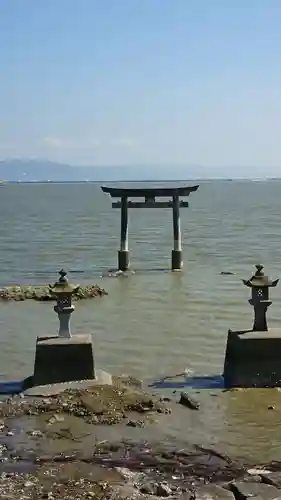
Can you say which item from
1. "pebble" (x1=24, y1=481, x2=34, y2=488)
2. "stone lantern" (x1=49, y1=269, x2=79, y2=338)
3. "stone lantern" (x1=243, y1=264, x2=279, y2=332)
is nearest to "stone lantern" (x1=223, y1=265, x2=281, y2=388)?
"stone lantern" (x1=243, y1=264, x2=279, y2=332)

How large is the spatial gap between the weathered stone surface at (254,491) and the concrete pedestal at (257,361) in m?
3.42

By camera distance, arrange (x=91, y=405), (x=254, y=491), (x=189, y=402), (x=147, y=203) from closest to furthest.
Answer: (x=254, y=491)
(x=91, y=405)
(x=189, y=402)
(x=147, y=203)

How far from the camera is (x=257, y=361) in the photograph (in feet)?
32.7

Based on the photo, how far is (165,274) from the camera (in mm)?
25078

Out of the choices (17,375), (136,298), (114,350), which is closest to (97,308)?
(136,298)

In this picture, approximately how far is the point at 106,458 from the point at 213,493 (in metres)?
1.30

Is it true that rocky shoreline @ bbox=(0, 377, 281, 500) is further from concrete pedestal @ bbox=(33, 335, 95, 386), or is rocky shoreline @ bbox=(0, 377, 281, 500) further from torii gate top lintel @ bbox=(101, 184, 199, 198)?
torii gate top lintel @ bbox=(101, 184, 199, 198)

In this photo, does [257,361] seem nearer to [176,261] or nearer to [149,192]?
[149,192]

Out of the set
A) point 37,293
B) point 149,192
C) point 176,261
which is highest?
point 149,192

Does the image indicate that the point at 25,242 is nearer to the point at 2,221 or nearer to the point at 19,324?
the point at 2,221

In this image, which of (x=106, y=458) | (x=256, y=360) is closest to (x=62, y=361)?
(x=256, y=360)

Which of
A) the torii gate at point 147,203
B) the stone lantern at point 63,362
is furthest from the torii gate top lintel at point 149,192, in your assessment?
the stone lantern at point 63,362

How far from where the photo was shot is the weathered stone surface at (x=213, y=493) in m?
6.30

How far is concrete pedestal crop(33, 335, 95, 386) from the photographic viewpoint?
9.77 metres
